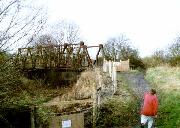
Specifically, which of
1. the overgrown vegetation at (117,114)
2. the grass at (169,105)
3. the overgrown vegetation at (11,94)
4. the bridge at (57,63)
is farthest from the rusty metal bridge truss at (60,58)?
the overgrown vegetation at (11,94)

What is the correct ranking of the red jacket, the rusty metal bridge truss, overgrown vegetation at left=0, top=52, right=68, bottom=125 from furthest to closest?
the rusty metal bridge truss → the red jacket → overgrown vegetation at left=0, top=52, right=68, bottom=125

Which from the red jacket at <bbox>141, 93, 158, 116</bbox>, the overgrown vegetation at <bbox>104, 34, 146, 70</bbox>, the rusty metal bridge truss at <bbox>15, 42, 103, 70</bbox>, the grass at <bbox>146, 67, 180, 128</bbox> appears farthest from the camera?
the overgrown vegetation at <bbox>104, 34, 146, 70</bbox>

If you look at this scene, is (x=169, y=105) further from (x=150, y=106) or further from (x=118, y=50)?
(x=118, y=50)

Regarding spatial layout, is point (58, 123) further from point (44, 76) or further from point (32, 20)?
point (44, 76)

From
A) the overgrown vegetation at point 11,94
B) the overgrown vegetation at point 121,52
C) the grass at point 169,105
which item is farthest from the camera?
the overgrown vegetation at point 121,52

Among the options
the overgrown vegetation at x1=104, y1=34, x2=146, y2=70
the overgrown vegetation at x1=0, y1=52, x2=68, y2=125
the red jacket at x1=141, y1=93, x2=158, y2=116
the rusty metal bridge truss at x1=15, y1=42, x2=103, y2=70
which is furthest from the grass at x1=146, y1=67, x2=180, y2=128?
the overgrown vegetation at x1=104, y1=34, x2=146, y2=70

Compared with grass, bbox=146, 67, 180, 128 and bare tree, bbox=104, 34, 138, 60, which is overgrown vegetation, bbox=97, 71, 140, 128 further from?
bare tree, bbox=104, 34, 138, 60

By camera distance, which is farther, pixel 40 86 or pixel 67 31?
pixel 67 31

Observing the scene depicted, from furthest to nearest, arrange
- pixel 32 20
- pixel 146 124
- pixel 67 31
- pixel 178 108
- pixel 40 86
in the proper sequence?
pixel 67 31
pixel 40 86
pixel 178 108
pixel 146 124
pixel 32 20

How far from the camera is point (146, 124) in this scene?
680 inches

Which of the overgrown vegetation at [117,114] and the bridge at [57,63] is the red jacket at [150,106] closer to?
the overgrown vegetation at [117,114]

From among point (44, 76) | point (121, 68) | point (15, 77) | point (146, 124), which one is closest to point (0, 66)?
point (15, 77)

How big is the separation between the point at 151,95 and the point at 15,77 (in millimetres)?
5155

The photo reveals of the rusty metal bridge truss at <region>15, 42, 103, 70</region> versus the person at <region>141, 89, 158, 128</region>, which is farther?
the rusty metal bridge truss at <region>15, 42, 103, 70</region>
